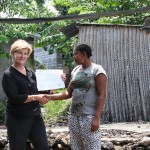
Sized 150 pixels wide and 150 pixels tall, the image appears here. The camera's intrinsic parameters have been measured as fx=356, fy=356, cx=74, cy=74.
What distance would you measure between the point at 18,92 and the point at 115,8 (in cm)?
910

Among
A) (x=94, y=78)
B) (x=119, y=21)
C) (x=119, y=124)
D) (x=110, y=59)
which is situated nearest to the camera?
(x=94, y=78)

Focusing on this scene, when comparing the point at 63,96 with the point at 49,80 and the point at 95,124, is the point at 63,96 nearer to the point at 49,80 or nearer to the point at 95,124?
the point at 49,80

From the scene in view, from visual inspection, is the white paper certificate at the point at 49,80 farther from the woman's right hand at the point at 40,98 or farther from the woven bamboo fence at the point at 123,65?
the woven bamboo fence at the point at 123,65

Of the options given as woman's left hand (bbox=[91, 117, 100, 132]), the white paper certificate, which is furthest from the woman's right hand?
woman's left hand (bbox=[91, 117, 100, 132])

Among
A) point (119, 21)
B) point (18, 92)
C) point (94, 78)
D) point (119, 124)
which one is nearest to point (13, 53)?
point (18, 92)

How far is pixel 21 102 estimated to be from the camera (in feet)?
13.0

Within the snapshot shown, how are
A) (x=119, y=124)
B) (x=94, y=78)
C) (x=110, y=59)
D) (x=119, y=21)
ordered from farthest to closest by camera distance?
(x=119, y=21), (x=110, y=59), (x=119, y=124), (x=94, y=78)

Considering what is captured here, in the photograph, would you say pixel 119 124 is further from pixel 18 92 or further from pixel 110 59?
pixel 18 92

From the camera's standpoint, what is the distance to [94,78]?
3895mm

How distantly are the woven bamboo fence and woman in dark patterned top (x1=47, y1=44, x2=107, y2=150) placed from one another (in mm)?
4424

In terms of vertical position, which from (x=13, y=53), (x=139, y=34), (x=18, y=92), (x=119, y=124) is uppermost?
(x=139, y=34)

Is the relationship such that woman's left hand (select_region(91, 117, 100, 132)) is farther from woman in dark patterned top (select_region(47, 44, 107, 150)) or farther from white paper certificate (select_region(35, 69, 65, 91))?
white paper certificate (select_region(35, 69, 65, 91))

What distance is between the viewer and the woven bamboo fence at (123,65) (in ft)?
27.6

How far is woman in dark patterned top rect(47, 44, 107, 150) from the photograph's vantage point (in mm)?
3847
